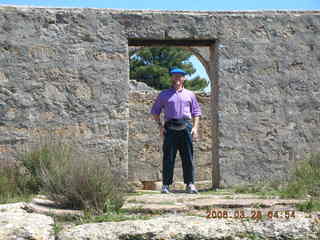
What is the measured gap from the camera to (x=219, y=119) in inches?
269

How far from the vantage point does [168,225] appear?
3.87m

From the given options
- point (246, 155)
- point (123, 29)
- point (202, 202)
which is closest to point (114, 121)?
point (123, 29)

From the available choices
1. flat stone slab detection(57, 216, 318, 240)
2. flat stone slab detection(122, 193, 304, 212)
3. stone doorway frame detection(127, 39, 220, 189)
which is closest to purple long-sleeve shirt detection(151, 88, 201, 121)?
stone doorway frame detection(127, 39, 220, 189)

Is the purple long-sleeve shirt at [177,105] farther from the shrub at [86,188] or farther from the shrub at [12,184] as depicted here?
the shrub at [12,184]

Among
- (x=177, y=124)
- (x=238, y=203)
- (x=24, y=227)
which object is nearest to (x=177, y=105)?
(x=177, y=124)

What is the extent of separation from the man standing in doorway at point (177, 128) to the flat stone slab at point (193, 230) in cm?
216

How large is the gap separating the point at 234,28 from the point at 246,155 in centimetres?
164

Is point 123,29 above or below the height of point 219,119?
above

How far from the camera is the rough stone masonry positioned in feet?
21.5

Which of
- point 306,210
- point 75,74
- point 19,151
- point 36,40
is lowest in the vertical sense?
point 306,210

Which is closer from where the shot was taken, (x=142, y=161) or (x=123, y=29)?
(x=123, y=29)

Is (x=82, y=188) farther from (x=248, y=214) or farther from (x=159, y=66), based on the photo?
(x=159, y=66)

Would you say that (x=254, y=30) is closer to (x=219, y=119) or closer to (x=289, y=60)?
(x=289, y=60)

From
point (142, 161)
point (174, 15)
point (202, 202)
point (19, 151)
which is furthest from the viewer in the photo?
point (142, 161)
